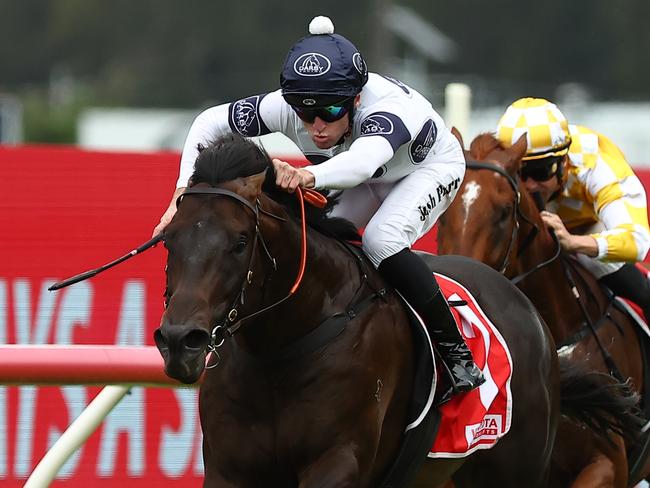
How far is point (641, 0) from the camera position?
1919 inches

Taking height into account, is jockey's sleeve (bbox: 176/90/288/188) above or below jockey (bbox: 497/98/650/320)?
above

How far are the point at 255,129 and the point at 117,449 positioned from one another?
6.05 ft

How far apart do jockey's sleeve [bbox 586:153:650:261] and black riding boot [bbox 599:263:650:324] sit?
21 centimetres

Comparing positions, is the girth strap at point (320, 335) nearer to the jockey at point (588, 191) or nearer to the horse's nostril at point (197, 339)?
the horse's nostril at point (197, 339)

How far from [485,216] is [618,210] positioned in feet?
2.21

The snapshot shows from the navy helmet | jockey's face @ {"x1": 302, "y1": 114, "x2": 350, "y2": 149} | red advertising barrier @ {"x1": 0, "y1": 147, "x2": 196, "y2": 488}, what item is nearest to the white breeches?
jockey's face @ {"x1": 302, "y1": 114, "x2": 350, "y2": 149}

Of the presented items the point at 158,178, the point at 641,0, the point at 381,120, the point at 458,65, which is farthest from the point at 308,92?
the point at 458,65

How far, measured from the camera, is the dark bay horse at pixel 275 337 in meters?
3.75

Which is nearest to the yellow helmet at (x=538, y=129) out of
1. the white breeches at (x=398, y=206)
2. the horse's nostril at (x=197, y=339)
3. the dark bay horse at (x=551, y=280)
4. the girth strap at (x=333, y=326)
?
the dark bay horse at (x=551, y=280)

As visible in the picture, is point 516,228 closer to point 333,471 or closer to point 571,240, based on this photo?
point 571,240

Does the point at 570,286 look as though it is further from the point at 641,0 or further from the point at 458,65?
the point at 458,65

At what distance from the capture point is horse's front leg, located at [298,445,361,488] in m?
4.10

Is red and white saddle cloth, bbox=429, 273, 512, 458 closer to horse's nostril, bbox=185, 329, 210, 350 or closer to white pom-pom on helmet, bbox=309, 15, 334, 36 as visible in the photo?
white pom-pom on helmet, bbox=309, 15, 334, 36

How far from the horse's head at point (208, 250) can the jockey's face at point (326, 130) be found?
1.31 ft
